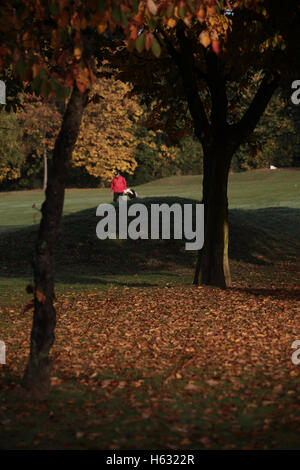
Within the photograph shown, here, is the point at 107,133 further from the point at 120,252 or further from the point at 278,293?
the point at 278,293

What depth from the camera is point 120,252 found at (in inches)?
883

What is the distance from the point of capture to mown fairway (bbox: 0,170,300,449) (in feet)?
20.6

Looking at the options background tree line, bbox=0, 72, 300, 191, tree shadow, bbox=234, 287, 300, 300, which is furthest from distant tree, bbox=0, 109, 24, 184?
tree shadow, bbox=234, 287, 300, 300

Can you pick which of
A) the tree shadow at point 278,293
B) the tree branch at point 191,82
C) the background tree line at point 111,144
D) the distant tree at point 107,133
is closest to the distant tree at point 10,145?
the background tree line at point 111,144

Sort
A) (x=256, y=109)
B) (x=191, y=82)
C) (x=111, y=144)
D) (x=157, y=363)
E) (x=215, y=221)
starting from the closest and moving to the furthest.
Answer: (x=157, y=363)
(x=256, y=109)
(x=191, y=82)
(x=215, y=221)
(x=111, y=144)

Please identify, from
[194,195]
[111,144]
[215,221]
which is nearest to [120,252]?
[215,221]

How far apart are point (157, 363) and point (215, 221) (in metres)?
7.19

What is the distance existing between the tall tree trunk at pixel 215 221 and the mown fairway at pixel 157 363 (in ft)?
2.60

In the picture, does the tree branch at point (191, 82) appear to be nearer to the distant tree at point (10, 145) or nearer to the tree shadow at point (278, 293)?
the tree shadow at point (278, 293)

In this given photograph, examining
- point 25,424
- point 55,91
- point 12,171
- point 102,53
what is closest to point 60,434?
point 25,424

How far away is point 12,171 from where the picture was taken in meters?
55.6

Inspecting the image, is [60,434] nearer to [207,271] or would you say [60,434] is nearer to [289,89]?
[207,271]

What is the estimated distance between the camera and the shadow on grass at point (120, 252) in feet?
65.9

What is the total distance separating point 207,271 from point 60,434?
9.95 m
